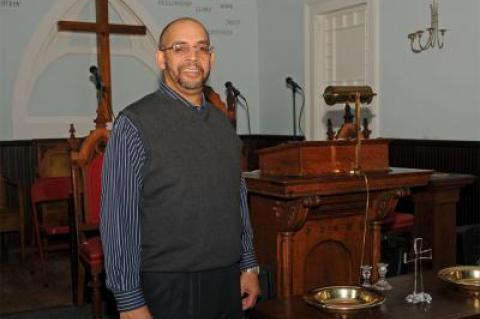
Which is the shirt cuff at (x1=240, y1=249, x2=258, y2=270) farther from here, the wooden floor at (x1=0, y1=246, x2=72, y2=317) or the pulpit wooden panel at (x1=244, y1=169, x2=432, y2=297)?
the wooden floor at (x1=0, y1=246, x2=72, y2=317)

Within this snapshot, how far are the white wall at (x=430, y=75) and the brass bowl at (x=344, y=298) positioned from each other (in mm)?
2952

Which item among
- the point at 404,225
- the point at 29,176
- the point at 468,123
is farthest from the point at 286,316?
the point at 29,176

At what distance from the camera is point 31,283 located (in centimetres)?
516

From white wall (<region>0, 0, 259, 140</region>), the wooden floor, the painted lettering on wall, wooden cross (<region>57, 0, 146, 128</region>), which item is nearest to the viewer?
the wooden floor

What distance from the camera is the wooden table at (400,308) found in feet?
7.17

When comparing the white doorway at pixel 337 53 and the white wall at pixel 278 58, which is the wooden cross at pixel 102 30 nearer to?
the white wall at pixel 278 58

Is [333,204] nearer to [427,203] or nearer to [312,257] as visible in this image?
[312,257]

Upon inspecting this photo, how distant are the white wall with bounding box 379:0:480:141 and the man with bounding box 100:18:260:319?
334 centimetres

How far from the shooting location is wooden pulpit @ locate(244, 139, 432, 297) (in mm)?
2895

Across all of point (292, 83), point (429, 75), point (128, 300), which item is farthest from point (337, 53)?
point (128, 300)

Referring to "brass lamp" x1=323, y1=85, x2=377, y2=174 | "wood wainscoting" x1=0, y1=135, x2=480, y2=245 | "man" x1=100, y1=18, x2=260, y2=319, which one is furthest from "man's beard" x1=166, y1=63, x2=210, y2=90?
"wood wainscoting" x1=0, y1=135, x2=480, y2=245

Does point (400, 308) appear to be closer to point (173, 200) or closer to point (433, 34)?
point (173, 200)

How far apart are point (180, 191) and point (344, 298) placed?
2.44 ft

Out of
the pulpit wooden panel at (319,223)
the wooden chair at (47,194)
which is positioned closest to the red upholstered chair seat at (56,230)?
the wooden chair at (47,194)
